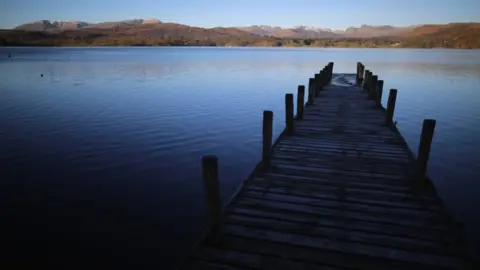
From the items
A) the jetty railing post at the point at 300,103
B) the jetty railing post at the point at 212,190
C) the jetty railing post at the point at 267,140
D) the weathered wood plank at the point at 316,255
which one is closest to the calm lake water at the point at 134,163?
the jetty railing post at the point at 300,103

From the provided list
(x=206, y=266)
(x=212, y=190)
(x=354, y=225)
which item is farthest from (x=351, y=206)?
(x=206, y=266)

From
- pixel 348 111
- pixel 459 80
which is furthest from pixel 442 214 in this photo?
pixel 459 80

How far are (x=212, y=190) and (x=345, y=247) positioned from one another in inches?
89.4

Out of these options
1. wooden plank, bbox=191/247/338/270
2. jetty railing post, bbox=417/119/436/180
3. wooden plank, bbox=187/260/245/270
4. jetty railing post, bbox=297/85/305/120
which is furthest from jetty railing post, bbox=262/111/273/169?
jetty railing post, bbox=297/85/305/120

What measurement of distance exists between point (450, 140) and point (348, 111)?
5.16 m

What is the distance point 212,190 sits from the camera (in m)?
5.36

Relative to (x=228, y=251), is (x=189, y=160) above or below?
below

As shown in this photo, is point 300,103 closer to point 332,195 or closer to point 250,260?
point 332,195

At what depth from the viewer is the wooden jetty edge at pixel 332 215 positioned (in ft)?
A: 16.5

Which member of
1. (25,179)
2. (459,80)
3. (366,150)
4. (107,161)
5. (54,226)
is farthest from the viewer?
(459,80)

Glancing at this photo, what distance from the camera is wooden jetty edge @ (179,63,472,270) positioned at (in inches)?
198

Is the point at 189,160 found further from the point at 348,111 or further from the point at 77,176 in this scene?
the point at 348,111

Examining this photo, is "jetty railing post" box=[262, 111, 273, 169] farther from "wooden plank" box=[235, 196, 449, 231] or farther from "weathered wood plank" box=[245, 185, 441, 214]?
"wooden plank" box=[235, 196, 449, 231]

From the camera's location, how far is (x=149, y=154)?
44.3ft
